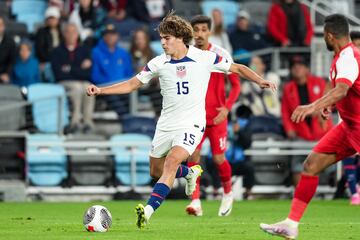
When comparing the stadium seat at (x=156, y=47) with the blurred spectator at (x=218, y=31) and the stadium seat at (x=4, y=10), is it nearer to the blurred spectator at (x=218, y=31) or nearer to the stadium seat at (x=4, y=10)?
the blurred spectator at (x=218, y=31)

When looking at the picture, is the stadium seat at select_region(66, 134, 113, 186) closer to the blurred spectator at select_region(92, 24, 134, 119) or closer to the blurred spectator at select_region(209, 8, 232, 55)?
the blurred spectator at select_region(92, 24, 134, 119)

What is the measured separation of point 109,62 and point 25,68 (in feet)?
5.81

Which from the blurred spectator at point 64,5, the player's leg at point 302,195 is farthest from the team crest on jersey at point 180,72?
the blurred spectator at point 64,5

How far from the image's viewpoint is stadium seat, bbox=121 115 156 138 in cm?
2222

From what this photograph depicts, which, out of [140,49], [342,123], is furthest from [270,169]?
[342,123]

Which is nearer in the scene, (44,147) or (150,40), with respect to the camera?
(44,147)

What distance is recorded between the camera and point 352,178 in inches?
782

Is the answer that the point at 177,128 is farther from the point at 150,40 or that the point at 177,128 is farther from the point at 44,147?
the point at 150,40

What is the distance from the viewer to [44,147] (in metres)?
21.3

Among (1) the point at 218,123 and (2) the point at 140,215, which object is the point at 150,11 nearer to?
(1) the point at 218,123

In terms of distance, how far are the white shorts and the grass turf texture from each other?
3.13 feet

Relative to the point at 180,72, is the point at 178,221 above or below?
below

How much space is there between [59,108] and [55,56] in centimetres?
124

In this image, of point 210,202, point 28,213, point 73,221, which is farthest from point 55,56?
point 73,221
